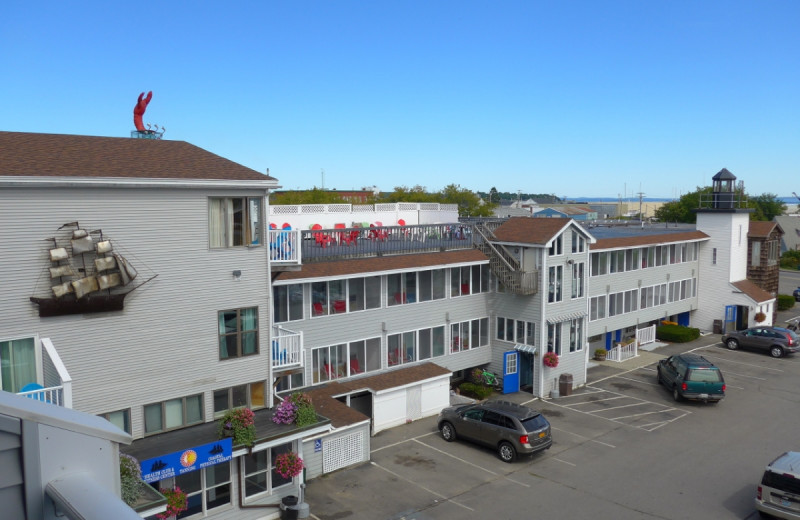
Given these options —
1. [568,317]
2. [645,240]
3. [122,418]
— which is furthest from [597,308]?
[122,418]

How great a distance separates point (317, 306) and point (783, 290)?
54.4 m

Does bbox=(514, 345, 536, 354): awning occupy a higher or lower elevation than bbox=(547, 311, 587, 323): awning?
lower

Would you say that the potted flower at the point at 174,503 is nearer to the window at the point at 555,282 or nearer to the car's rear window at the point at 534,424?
the car's rear window at the point at 534,424

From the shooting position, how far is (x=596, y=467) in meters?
20.5

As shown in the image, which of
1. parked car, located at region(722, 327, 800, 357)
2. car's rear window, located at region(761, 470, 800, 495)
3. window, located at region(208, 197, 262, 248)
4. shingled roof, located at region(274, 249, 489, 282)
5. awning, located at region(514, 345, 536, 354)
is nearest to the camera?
car's rear window, located at region(761, 470, 800, 495)

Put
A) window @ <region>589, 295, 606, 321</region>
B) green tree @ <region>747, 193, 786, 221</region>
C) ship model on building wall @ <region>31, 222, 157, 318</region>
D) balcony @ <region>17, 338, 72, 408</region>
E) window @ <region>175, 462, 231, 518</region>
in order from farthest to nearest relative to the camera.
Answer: green tree @ <region>747, 193, 786, 221</region>
window @ <region>589, 295, 606, 321</region>
window @ <region>175, 462, 231, 518</region>
ship model on building wall @ <region>31, 222, 157, 318</region>
balcony @ <region>17, 338, 72, 408</region>

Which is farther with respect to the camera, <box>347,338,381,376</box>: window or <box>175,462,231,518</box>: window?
<box>347,338,381,376</box>: window

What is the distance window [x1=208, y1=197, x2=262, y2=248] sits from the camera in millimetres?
16516

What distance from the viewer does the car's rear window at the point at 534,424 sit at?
2056 cm

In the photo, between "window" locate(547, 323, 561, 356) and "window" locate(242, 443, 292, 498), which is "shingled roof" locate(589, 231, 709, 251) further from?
"window" locate(242, 443, 292, 498)

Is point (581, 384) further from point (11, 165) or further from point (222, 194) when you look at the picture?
point (11, 165)

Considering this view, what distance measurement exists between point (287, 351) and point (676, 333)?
2876 cm

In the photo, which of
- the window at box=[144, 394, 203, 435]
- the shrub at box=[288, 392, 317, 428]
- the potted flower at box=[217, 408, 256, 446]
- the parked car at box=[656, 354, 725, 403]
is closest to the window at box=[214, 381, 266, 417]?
the window at box=[144, 394, 203, 435]

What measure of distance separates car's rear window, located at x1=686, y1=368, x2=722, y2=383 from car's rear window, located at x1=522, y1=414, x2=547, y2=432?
9378mm
